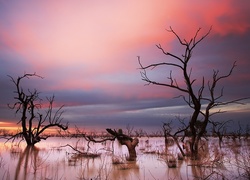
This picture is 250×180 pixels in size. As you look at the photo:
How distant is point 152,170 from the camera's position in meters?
10.4

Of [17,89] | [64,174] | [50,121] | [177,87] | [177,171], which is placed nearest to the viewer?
[64,174]

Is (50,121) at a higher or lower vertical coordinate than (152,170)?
higher

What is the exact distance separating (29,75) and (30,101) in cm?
242

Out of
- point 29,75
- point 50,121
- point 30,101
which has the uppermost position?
point 29,75

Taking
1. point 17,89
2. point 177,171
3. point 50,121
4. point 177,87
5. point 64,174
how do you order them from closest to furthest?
1. point 64,174
2. point 177,171
3. point 177,87
4. point 17,89
5. point 50,121

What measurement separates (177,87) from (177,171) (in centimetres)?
479

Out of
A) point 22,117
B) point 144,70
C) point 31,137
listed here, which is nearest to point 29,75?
point 22,117

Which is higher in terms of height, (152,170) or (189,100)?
(189,100)

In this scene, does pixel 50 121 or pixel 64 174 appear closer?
pixel 64 174

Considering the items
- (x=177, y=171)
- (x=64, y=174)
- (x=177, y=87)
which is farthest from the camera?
(x=177, y=87)

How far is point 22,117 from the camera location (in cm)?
2578

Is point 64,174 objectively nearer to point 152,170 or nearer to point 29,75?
point 152,170

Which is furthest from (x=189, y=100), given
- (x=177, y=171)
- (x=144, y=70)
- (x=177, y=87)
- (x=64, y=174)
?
(x=64, y=174)

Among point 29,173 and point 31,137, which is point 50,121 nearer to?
point 31,137
